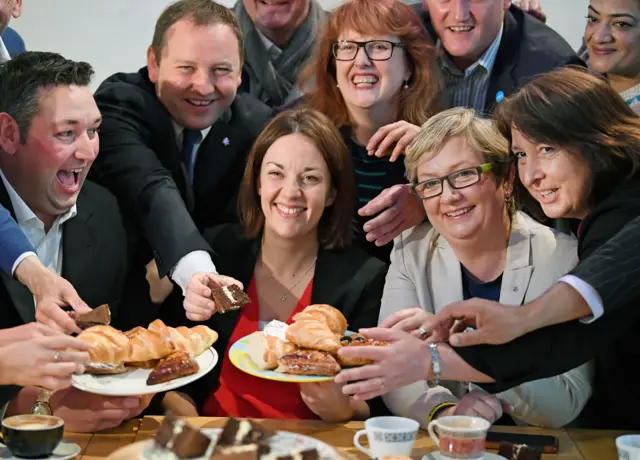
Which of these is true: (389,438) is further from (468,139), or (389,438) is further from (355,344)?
(468,139)

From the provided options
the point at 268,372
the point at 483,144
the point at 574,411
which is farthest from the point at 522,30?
the point at 268,372

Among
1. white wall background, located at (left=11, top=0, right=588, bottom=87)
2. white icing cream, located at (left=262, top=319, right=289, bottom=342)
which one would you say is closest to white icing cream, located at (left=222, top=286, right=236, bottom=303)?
white icing cream, located at (left=262, top=319, right=289, bottom=342)

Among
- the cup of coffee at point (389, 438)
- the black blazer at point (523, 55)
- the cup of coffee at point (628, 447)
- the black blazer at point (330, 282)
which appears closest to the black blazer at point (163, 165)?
the black blazer at point (330, 282)

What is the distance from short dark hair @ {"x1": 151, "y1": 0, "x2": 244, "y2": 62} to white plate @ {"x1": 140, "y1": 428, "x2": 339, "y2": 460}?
1.58 meters

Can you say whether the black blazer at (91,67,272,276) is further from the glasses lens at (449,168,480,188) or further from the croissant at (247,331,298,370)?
the glasses lens at (449,168,480,188)

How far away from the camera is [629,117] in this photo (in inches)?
95.8

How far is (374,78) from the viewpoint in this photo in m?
3.11

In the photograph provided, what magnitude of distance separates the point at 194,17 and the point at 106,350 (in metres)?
1.30

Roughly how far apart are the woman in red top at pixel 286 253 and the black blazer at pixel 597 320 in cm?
57

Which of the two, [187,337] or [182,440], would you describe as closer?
[182,440]

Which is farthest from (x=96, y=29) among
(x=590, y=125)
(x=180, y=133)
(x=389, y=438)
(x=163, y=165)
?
(x=389, y=438)

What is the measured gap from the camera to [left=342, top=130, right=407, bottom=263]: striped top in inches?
122

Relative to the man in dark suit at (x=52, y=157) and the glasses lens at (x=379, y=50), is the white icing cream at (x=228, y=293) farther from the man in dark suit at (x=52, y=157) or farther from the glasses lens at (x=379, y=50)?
the glasses lens at (x=379, y=50)

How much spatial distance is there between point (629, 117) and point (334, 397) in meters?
1.04
